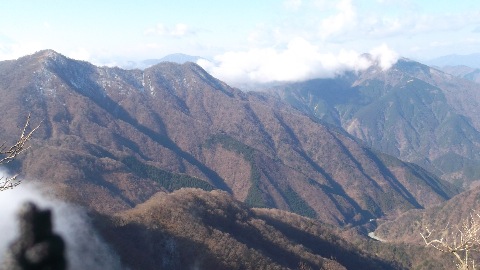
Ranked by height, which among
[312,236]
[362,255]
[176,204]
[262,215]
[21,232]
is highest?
[21,232]

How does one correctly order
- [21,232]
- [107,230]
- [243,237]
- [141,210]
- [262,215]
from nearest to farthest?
[21,232] → [107,230] → [141,210] → [243,237] → [262,215]

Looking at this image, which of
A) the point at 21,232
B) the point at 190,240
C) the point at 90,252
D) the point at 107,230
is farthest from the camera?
the point at 190,240

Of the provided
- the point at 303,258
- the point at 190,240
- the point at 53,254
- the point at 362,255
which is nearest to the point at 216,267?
the point at 190,240

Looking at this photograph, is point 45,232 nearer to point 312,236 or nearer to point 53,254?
point 53,254

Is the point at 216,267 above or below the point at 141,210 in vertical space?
below

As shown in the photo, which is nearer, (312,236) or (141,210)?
(141,210)

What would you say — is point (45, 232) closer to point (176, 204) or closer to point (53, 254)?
point (53, 254)
